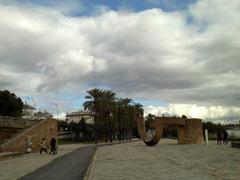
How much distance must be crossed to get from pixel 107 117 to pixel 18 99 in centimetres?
1958

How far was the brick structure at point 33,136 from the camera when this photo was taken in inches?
1500

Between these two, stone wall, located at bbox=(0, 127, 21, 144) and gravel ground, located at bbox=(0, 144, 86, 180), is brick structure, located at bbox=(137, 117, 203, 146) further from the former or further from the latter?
gravel ground, located at bbox=(0, 144, 86, 180)

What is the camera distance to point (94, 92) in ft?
259

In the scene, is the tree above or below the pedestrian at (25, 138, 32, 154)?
above

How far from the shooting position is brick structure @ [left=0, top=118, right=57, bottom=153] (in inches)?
1500

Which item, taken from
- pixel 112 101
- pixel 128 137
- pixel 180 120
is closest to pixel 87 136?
pixel 128 137

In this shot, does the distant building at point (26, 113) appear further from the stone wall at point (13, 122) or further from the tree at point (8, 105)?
the stone wall at point (13, 122)

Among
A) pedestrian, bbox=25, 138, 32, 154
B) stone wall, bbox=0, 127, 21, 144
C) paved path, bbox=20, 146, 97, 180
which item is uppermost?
stone wall, bbox=0, 127, 21, 144

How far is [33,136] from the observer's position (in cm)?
4400

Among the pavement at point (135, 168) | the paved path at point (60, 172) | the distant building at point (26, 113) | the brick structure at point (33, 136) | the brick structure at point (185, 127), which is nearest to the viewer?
the pavement at point (135, 168)

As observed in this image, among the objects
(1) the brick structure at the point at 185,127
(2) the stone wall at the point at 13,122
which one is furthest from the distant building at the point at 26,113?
(1) the brick structure at the point at 185,127

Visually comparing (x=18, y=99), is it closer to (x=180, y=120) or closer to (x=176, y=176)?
(x=180, y=120)

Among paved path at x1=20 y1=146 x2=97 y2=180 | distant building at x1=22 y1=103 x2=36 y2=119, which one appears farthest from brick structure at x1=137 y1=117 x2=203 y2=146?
distant building at x1=22 y1=103 x2=36 y2=119

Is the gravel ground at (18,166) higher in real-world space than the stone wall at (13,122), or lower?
lower
